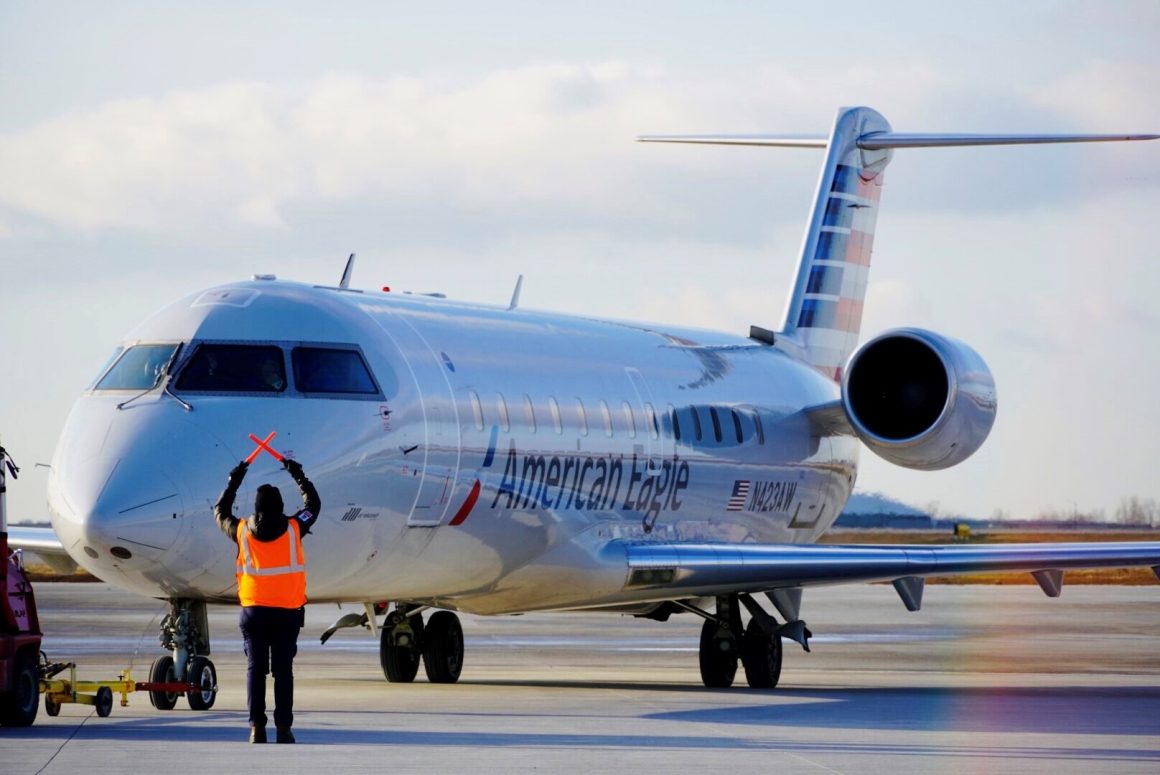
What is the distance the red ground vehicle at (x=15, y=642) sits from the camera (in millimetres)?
14523

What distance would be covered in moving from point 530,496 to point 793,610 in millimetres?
4046

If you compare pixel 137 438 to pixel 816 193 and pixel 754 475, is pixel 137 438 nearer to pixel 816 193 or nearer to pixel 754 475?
pixel 754 475

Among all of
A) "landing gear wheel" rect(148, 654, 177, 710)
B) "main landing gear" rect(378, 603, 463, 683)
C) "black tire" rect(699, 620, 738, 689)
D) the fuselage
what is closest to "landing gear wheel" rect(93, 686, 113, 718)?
"landing gear wheel" rect(148, 654, 177, 710)

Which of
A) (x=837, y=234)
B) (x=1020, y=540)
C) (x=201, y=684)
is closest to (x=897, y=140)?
(x=837, y=234)

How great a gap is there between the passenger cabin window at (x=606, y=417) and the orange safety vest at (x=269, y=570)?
692cm

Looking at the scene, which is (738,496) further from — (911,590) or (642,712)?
(642,712)

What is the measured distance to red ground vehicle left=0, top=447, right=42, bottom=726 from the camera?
14523 mm

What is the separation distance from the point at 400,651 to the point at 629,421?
334cm

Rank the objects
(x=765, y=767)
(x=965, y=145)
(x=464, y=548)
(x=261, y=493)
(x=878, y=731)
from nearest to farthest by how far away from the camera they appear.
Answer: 1. (x=765, y=767)
2. (x=261, y=493)
3. (x=878, y=731)
4. (x=464, y=548)
5. (x=965, y=145)

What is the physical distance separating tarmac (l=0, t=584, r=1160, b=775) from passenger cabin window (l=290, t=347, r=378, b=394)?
249 cm

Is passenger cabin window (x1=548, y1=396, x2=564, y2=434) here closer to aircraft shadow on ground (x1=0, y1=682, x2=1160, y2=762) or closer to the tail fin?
aircraft shadow on ground (x1=0, y1=682, x2=1160, y2=762)

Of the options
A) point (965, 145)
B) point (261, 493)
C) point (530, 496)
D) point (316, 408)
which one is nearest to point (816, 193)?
point (965, 145)

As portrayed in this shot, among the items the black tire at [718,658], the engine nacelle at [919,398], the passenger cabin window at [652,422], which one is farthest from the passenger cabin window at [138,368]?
the engine nacelle at [919,398]

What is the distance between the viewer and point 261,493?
1349cm
